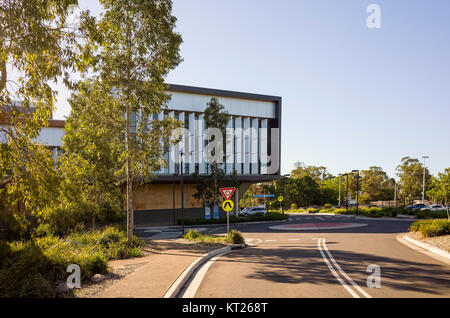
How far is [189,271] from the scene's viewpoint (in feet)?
29.7

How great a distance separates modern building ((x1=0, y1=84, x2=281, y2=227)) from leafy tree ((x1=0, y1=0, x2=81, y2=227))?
90.6ft

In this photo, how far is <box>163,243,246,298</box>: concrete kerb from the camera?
678cm

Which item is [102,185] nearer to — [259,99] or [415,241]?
[415,241]

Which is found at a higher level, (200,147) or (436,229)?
(200,147)

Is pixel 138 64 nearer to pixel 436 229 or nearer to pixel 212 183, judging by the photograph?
pixel 436 229

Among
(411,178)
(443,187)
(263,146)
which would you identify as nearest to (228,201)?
(443,187)

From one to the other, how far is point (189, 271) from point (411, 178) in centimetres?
7953

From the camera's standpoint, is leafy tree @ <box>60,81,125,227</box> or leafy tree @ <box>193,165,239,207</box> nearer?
leafy tree @ <box>60,81,125,227</box>

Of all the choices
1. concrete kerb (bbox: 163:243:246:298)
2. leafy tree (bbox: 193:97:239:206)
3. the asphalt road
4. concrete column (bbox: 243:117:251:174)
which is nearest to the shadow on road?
the asphalt road

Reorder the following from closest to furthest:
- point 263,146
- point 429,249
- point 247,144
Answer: point 429,249 → point 247,144 → point 263,146

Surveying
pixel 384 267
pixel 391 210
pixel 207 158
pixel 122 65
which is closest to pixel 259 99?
pixel 207 158

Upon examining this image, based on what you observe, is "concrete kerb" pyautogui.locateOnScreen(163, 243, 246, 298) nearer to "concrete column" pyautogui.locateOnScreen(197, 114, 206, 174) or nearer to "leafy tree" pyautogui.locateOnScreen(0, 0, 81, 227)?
"leafy tree" pyautogui.locateOnScreen(0, 0, 81, 227)

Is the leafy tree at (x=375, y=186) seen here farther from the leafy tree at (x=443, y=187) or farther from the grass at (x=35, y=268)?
the grass at (x=35, y=268)

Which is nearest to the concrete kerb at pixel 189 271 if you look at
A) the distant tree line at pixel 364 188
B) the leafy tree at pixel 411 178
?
the distant tree line at pixel 364 188
